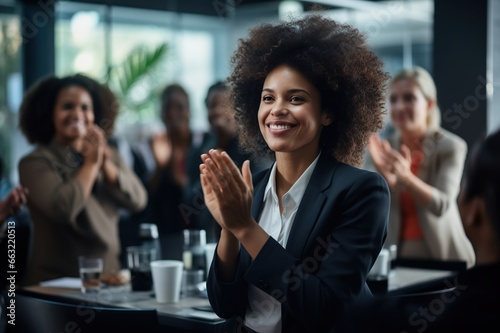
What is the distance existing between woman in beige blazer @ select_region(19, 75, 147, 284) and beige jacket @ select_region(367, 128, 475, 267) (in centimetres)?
137

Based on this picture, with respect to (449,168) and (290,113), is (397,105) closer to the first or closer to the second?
(449,168)

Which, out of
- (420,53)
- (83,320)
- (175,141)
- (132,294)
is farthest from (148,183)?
(420,53)

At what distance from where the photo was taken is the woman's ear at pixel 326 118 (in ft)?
6.67

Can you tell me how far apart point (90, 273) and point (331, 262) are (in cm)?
138

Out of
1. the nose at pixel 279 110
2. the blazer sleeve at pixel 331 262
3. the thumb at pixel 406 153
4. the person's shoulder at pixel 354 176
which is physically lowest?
the blazer sleeve at pixel 331 262

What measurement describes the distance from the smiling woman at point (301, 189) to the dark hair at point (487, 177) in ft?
1.61

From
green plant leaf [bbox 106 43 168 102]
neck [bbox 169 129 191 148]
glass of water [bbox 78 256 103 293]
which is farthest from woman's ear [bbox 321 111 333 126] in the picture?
green plant leaf [bbox 106 43 168 102]

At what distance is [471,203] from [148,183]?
4.28 m

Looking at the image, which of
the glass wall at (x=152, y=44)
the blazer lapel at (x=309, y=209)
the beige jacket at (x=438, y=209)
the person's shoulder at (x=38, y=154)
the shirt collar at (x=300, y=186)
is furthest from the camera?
the glass wall at (x=152, y=44)

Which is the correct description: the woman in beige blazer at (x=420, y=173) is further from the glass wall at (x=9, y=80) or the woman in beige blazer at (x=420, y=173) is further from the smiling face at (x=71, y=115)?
the glass wall at (x=9, y=80)

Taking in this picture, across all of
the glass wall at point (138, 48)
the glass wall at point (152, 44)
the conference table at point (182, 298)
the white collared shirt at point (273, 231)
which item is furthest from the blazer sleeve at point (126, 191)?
the glass wall at point (138, 48)

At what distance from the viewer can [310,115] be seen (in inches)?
77.8

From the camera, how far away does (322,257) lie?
188 cm

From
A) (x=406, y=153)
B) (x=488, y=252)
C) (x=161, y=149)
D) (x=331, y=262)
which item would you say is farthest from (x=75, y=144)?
(x=488, y=252)
